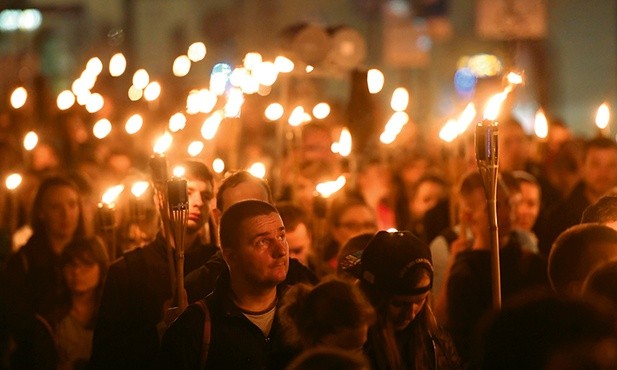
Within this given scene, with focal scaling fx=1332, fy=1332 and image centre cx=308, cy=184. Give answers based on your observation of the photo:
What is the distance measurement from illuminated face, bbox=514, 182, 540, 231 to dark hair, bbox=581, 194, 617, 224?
277 centimetres

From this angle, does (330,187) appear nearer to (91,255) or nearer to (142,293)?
(91,255)

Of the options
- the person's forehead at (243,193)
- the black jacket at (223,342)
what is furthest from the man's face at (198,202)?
the black jacket at (223,342)

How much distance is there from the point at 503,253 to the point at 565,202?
241 centimetres

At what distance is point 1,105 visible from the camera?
25469 millimetres

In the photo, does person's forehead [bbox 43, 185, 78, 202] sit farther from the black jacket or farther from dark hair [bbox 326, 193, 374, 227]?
the black jacket

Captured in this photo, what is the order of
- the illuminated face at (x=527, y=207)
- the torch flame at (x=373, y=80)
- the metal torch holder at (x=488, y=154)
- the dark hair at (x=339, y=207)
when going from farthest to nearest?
the torch flame at (x=373, y=80) < the illuminated face at (x=527, y=207) < the dark hair at (x=339, y=207) < the metal torch holder at (x=488, y=154)

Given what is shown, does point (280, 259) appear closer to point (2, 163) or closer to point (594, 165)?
point (594, 165)

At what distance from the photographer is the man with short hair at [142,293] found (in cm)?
684

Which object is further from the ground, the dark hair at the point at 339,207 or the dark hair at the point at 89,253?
the dark hair at the point at 339,207

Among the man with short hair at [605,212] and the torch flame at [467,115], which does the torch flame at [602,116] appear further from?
the man with short hair at [605,212]

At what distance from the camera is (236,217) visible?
6.11 meters

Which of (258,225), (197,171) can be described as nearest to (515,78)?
(197,171)

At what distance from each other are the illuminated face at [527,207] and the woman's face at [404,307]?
4154 millimetres

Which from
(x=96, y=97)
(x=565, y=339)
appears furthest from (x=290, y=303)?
(x=96, y=97)
